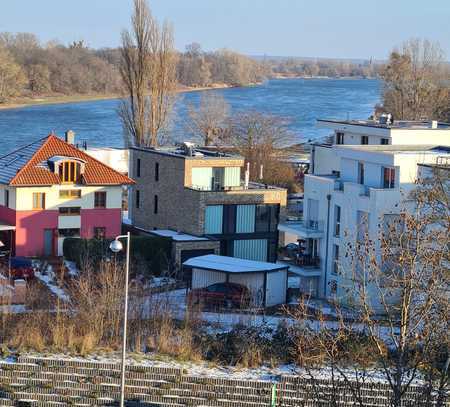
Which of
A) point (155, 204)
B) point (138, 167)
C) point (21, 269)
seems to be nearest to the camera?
point (21, 269)

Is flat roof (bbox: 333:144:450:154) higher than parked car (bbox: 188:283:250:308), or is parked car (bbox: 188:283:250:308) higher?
flat roof (bbox: 333:144:450:154)

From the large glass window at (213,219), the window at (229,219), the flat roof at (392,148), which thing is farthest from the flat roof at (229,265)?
the flat roof at (392,148)

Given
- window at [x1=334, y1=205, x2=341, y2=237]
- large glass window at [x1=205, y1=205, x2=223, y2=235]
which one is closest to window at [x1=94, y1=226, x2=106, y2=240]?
large glass window at [x1=205, y1=205, x2=223, y2=235]

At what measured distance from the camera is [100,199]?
21859mm

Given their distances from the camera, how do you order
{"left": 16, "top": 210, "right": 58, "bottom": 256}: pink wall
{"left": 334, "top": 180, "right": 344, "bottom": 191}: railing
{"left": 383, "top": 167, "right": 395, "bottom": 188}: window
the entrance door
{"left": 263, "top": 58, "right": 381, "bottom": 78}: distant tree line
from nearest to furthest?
{"left": 383, "top": 167, "right": 395, "bottom": 188}: window → {"left": 334, "top": 180, "right": 344, "bottom": 191}: railing → {"left": 16, "top": 210, "right": 58, "bottom": 256}: pink wall → the entrance door → {"left": 263, "top": 58, "right": 381, "bottom": 78}: distant tree line

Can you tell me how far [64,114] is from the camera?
68.4 m

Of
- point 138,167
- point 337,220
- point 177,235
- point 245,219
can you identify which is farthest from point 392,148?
point 138,167

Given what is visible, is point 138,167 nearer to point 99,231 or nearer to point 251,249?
point 99,231

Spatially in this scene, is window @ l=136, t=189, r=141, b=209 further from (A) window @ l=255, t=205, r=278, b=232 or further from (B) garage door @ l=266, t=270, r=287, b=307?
(B) garage door @ l=266, t=270, r=287, b=307

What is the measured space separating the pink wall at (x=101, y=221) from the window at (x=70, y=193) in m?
0.33

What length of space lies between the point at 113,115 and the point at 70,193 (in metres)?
47.9

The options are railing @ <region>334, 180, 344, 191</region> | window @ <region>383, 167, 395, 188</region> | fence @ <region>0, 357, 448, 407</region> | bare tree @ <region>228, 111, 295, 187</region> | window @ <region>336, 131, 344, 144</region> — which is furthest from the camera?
bare tree @ <region>228, 111, 295, 187</region>

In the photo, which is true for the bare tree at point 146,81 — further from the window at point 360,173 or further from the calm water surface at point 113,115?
the window at point 360,173

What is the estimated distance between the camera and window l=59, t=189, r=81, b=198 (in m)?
21.5
